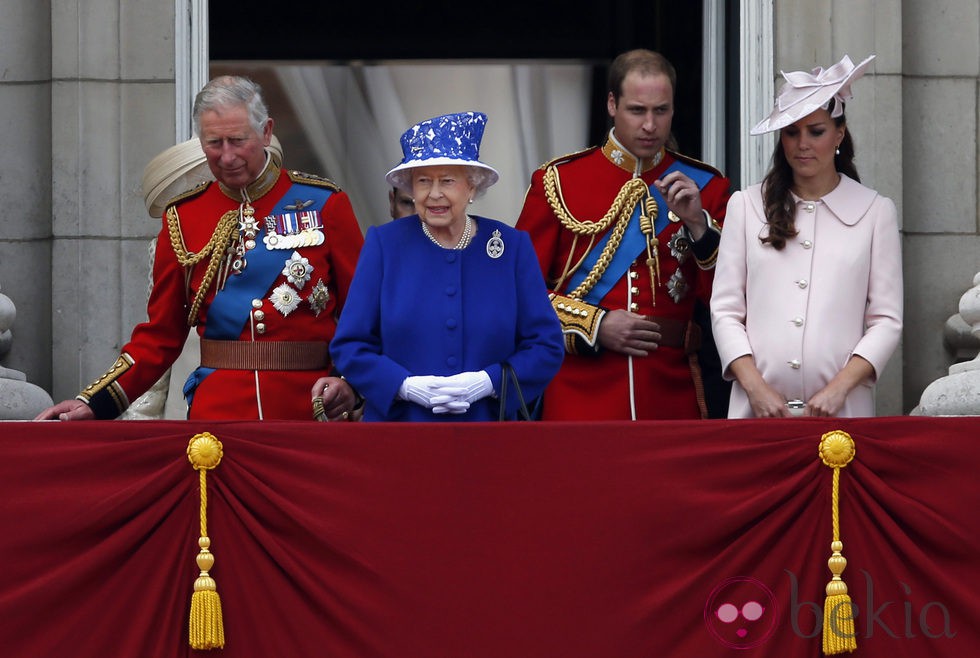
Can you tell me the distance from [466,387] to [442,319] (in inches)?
8.7

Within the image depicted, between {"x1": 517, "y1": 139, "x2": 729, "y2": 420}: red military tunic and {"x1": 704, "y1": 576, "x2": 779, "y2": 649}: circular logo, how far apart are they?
105 centimetres

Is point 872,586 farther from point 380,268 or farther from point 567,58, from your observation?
point 567,58

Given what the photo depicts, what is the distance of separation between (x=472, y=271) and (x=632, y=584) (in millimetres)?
955

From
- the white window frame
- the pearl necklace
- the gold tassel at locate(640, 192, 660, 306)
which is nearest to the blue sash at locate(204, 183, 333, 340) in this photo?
the pearl necklace

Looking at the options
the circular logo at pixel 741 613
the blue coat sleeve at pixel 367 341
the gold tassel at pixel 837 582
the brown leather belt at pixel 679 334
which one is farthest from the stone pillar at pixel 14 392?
the gold tassel at pixel 837 582

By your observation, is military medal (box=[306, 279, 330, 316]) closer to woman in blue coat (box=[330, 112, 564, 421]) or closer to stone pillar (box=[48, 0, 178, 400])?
woman in blue coat (box=[330, 112, 564, 421])

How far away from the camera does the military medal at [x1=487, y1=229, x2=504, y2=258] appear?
5141 millimetres

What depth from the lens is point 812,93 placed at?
5.45 meters

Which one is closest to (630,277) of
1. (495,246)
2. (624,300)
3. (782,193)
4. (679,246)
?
(624,300)

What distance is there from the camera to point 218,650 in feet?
15.4

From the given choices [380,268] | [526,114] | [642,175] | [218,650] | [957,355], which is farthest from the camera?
[526,114]

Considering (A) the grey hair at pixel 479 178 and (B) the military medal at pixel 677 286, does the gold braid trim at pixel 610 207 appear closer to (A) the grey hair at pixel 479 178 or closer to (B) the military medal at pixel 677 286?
(B) the military medal at pixel 677 286

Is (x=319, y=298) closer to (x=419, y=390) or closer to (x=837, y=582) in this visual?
(x=419, y=390)

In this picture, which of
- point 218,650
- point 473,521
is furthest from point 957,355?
point 218,650
